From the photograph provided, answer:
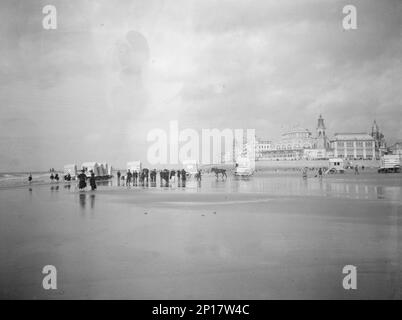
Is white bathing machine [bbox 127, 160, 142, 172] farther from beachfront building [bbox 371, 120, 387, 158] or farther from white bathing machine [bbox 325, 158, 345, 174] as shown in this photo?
beachfront building [bbox 371, 120, 387, 158]

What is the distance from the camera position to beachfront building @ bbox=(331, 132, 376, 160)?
415ft

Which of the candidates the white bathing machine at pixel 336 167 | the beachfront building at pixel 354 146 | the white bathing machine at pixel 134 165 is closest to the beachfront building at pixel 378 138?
the beachfront building at pixel 354 146

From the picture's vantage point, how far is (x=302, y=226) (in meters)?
9.02

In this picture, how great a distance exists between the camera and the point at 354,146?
127000mm

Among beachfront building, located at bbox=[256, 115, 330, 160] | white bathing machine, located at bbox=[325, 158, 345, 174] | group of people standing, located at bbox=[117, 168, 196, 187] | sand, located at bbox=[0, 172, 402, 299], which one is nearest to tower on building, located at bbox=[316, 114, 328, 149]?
beachfront building, located at bbox=[256, 115, 330, 160]

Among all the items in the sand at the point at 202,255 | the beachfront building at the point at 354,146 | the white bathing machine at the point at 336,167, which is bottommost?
the sand at the point at 202,255

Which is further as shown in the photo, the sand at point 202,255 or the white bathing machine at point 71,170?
the white bathing machine at point 71,170

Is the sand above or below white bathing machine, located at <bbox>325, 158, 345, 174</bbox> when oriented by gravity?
below

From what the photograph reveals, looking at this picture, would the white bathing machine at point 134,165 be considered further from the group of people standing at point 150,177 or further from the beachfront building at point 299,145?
the beachfront building at point 299,145

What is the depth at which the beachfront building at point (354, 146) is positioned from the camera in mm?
126562

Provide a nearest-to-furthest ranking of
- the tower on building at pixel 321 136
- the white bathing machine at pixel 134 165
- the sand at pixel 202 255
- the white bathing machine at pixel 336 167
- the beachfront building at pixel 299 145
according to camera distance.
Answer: the sand at pixel 202 255 → the white bathing machine at pixel 134 165 → the white bathing machine at pixel 336 167 → the beachfront building at pixel 299 145 → the tower on building at pixel 321 136

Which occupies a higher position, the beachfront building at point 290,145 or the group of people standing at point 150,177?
the beachfront building at point 290,145
